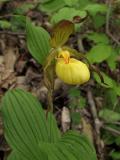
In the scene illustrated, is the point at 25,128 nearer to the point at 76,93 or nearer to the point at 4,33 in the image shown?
the point at 76,93

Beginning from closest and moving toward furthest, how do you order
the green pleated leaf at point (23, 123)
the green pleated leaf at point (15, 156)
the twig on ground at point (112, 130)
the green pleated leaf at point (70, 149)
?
the green pleated leaf at point (70, 149) → the green pleated leaf at point (23, 123) → the green pleated leaf at point (15, 156) → the twig on ground at point (112, 130)

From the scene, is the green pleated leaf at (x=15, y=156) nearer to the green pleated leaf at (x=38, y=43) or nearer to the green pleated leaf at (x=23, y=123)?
the green pleated leaf at (x=23, y=123)

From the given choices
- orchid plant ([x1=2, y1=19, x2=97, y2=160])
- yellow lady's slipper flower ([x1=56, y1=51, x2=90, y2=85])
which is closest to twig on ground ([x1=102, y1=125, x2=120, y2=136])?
orchid plant ([x1=2, y1=19, x2=97, y2=160])

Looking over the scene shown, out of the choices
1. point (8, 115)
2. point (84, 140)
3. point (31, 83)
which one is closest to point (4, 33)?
point (31, 83)

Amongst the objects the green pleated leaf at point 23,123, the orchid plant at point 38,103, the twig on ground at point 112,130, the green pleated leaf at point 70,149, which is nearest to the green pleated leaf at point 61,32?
the orchid plant at point 38,103

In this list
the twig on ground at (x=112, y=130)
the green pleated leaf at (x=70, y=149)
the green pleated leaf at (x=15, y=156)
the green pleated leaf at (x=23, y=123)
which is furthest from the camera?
the twig on ground at (x=112, y=130)

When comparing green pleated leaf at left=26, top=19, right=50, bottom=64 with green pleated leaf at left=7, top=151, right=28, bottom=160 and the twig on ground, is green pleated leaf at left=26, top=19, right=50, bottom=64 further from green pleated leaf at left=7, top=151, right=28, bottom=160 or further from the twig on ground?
the twig on ground

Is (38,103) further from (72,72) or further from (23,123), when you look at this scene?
(72,72)

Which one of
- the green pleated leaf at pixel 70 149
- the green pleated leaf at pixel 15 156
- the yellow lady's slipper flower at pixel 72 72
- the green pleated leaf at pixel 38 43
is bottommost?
the green pleated leaf at pixel 15 156
